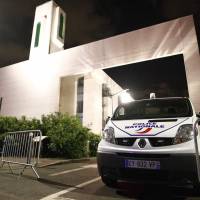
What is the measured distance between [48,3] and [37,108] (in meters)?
21.8

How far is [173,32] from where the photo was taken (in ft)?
73.0

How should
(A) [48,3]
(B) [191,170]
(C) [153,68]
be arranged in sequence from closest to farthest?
(B) [191,170] → (C) [153,68] → (A) [48,3]

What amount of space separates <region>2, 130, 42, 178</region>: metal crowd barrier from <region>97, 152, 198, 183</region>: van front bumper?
2500 millimetres

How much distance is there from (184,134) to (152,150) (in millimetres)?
575

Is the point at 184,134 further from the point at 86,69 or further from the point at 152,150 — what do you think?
the point at 86,69

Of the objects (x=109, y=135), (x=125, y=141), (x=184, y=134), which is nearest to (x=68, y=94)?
(x=109, y=135)

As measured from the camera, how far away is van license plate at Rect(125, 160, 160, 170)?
11.6 ft

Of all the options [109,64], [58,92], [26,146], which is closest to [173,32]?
[109,64]

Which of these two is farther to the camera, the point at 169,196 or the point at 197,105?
the point at 197,105

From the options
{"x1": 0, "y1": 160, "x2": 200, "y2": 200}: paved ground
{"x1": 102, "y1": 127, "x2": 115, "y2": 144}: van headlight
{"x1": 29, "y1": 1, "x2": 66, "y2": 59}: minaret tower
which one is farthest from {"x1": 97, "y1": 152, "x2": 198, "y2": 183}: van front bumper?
{"x1": 29, "y1": 1, "x2": 66, "y2": 59}: minaret tower

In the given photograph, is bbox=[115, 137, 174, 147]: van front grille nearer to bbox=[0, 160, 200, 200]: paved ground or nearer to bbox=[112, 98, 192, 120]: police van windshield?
bbox=[112, 98, 192, 120]: police van windshield

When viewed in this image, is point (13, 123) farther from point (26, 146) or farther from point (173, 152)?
point (173, 152)

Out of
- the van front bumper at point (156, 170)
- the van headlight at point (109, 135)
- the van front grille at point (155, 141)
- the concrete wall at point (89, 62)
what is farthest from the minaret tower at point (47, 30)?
the van front bumper at point (156, 170)

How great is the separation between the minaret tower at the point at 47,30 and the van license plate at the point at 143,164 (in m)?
36.8
